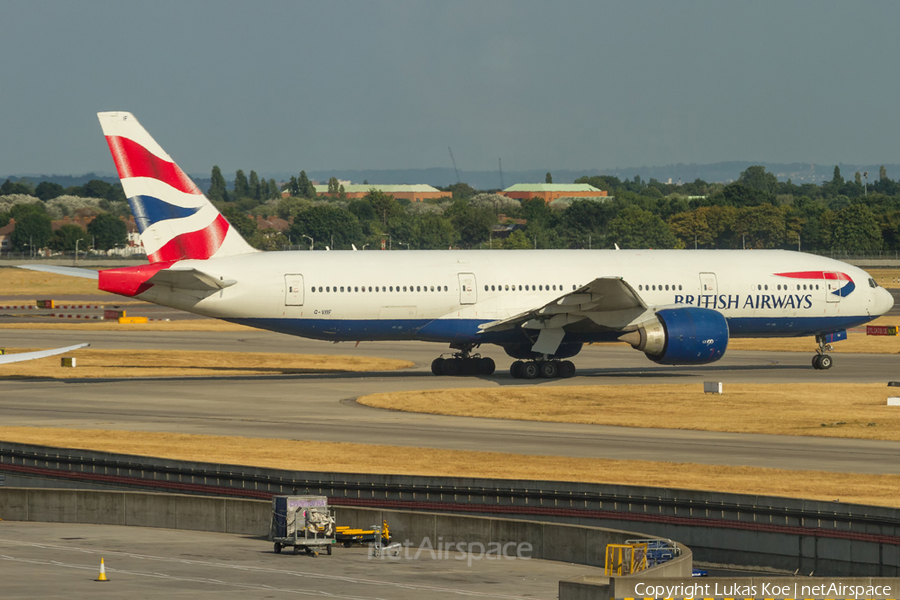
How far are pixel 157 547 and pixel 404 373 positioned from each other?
29899 mm

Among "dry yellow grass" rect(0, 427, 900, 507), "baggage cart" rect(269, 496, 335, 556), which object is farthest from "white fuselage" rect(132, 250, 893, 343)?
"baggage cart" rect(269, 496, 335, 556)

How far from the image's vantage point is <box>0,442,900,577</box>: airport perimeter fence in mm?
20641

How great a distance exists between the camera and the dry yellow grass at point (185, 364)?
51.9 m

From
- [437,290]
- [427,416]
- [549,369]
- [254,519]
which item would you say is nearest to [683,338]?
[549,369]

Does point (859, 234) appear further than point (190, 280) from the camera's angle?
Yes

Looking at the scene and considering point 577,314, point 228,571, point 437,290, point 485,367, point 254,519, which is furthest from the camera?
point 485,367

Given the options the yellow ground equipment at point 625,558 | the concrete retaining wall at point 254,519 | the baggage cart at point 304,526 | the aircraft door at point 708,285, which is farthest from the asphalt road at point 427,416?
the baggage cart at point 304,526

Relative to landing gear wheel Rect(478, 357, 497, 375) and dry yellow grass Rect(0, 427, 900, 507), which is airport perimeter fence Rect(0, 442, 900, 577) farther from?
landing gear wheel Rect(478, 357, 497, 375)

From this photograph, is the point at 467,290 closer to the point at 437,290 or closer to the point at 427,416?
the point at 437,290

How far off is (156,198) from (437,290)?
35.6 feet

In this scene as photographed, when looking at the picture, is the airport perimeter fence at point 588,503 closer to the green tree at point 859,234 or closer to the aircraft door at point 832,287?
the aircraft door at point 832,287

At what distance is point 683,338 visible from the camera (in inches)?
1799

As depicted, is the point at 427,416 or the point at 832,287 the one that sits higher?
the point at 832,287

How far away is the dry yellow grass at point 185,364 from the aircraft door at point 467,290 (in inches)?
329
